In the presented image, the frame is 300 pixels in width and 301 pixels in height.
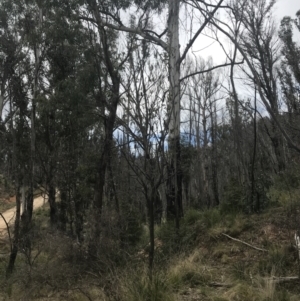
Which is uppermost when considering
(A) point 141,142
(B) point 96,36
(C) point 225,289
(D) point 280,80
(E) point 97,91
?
(D) point 280,80

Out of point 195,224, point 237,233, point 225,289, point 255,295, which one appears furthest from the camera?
point 195,224

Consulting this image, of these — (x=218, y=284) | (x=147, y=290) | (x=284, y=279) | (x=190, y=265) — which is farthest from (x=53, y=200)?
(x=284, y=279)

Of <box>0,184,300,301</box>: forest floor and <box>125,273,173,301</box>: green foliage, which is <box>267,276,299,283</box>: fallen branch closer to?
<box>0,184,300,301</box>: forest floor

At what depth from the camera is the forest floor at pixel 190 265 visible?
5565 mm

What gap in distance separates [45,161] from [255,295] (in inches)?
361

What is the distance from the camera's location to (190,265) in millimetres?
6926

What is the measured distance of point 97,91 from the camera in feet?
35.4

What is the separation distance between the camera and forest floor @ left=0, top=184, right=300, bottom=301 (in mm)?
5565

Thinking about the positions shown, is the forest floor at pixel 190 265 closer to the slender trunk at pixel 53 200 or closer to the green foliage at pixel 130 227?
the green foliage at pixel 130 227

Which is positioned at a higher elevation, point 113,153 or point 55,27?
point 55,27

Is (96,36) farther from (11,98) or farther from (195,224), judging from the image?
(195,224)

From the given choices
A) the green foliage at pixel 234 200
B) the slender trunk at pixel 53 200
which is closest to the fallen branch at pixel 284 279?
the green foliage at pixel 234 200

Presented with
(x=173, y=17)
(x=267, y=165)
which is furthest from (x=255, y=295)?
(x=267, y=165)

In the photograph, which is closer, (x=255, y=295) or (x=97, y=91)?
(x=255, y=295)
